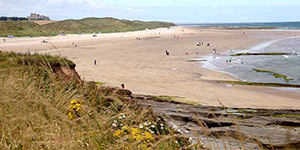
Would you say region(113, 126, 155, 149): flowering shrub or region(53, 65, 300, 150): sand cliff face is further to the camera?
region(53, 65, 300, 150): sand cliff face

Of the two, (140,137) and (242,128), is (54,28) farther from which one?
(140,137)

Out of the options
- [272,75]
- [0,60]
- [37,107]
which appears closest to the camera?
[37,107]

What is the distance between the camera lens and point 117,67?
31297mm

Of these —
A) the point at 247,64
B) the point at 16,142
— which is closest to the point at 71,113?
the point at 16,142

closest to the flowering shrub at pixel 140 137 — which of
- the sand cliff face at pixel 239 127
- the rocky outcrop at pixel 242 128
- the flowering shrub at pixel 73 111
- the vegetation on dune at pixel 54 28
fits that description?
the flowering shrub at pixel 73 111

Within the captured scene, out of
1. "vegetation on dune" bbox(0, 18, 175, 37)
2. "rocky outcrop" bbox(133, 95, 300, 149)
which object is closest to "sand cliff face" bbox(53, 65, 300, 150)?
"rocky outcrop" bbox(133, 95, 300, 149)

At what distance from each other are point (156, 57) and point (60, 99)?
34.5m

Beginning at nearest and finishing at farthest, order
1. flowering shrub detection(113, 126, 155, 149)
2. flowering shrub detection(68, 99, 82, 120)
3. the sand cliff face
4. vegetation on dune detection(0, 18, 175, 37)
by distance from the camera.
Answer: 1. flowering shrub detection(113, 126, 155, 149)
2. flowering shrub detection(68, 99, 82, 120)
3. the sand cliff face
4. vegetation on dune detection(0, 18, 175, 37)

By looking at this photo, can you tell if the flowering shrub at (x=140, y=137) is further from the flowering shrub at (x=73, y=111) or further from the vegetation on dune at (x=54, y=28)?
the vegetation on dune at (x=54, y=28)

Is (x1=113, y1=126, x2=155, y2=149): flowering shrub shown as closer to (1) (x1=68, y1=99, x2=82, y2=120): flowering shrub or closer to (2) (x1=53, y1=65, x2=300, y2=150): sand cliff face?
(1) (x1=68, y1=99, x2=82, y2=120): flowering shrub

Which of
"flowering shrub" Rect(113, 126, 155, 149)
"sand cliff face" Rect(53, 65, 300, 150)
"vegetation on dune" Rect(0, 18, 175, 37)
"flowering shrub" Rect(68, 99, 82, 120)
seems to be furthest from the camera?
"vegetation on dune" Rect(0, 18, 175, 37)

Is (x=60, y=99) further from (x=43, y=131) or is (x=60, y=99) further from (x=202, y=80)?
(x=202, y=80)

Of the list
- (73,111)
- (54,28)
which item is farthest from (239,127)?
(54,28)

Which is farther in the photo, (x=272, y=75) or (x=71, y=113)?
(x=272, y=75)
